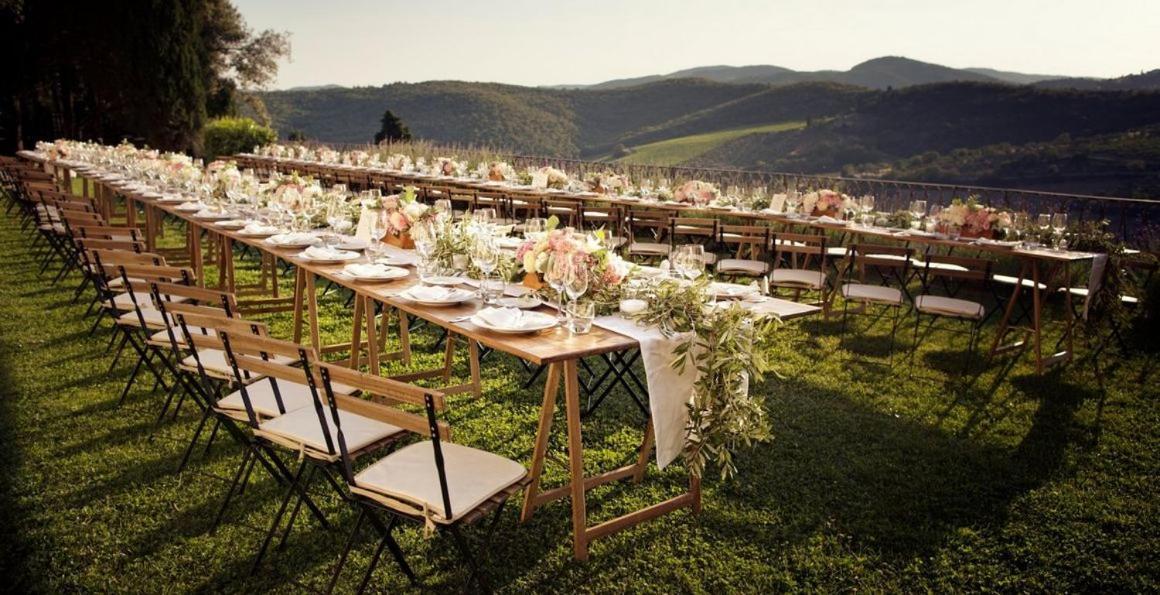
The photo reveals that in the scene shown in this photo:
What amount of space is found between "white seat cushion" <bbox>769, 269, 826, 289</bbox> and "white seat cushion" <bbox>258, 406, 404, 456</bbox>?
4.36 metres

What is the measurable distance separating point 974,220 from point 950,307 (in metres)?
1.53

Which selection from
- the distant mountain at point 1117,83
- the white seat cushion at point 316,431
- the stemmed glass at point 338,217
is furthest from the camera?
the distant mountain at point 1117,83

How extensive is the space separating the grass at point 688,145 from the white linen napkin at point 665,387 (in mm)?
52330

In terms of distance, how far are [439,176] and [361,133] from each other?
44.1 meters

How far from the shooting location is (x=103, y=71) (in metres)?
19.1

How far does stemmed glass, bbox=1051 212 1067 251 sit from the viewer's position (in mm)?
6023

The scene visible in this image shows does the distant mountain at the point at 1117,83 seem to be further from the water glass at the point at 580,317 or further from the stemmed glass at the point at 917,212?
the water glass at the point at 580,317

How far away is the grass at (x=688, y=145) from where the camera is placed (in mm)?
55625

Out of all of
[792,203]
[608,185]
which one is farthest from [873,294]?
[608,185]

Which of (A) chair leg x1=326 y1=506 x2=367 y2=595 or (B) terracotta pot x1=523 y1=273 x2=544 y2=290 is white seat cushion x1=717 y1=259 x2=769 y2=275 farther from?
(A) chair leg x1=326 y1=506 x2=367 y2=595

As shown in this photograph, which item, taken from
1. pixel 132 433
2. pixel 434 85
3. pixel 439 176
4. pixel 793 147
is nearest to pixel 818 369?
pixel 132 433

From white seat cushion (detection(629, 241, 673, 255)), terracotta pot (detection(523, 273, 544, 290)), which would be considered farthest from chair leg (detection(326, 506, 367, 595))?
white seat cushion (detection(629, 241, 673, 255))

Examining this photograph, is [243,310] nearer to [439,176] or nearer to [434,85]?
[439,176]

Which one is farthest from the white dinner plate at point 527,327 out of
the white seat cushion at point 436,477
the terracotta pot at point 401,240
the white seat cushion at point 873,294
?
the white seat cushion at point 873,294
